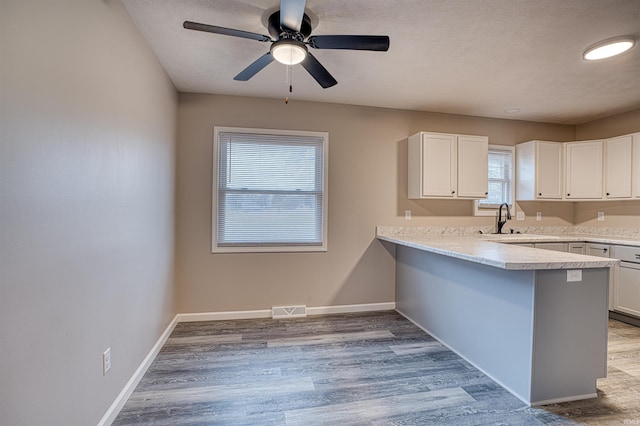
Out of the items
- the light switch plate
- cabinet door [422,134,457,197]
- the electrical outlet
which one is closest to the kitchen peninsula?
the light switch plate

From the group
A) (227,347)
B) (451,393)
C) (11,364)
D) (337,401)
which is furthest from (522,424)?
(11,364)

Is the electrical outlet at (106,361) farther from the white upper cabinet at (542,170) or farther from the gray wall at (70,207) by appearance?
the white upper cabinet at (542,170)

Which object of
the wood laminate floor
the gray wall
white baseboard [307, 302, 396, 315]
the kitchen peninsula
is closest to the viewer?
the gray wall

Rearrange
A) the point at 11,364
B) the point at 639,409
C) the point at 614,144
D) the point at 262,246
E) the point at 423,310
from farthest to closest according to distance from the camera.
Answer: the point at 614,144 → the point at 262,246 → the point at 423,310 → the point at 639,409 → the point at 11,364

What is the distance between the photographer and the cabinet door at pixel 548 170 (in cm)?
400

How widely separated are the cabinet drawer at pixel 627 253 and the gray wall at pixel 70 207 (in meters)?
4.80

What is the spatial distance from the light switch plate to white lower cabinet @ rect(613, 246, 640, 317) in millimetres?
2074

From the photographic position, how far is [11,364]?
3.45 feet

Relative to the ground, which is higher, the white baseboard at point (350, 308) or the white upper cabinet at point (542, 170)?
the white upper cabinet at point (542, 170)

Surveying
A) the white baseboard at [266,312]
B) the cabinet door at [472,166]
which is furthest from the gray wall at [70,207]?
the cabinet door at [472,166]

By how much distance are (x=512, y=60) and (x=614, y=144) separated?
2427 millimetres

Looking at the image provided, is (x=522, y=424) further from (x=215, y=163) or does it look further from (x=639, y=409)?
(x=215, y=163)

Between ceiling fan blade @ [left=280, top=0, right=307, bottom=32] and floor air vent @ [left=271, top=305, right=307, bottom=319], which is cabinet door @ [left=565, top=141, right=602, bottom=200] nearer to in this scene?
floor air vent @ [left=271, top=305, right=307, bottom=319]

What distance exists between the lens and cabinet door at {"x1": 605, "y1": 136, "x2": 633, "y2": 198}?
3.64 metres
